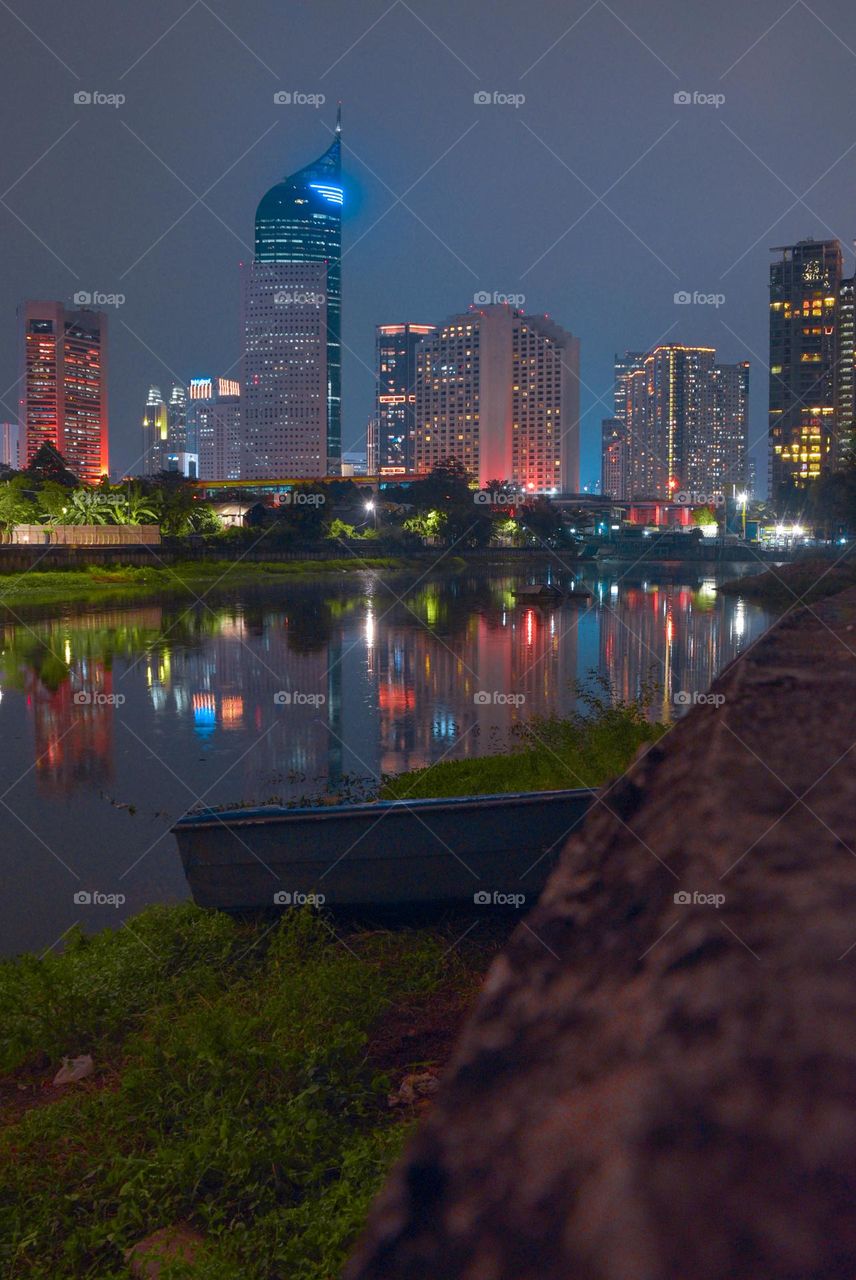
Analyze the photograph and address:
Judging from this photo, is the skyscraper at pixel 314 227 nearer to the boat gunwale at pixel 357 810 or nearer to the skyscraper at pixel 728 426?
the skyscraper at pixel 728 426

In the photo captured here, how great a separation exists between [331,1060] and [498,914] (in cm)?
216

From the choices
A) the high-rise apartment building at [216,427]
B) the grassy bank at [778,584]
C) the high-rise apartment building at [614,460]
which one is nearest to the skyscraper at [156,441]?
the high-rise apartment building at [216,427]

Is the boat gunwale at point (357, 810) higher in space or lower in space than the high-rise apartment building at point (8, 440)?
lower

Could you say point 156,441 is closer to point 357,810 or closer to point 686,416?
point 686,416

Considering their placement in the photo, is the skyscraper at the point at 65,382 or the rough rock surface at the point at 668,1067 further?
the skyscraper at the point at 65,382

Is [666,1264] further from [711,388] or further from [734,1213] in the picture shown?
[711,388]

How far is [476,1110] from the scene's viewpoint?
1.87 feet

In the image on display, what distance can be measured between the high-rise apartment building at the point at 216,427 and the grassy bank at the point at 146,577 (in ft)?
287

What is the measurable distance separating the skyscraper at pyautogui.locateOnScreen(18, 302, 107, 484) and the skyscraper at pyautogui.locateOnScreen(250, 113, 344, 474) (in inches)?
649

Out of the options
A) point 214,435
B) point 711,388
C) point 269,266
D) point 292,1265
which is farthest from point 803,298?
point 292,1265

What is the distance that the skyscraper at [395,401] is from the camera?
4651 inches

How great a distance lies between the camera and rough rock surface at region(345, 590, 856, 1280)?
486mm

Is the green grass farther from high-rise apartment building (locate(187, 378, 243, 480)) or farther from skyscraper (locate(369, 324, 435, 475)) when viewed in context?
high-rise apartment building (locate(187, 378, 243, 480))

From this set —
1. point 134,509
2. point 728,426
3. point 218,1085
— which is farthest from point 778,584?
point 728,426
